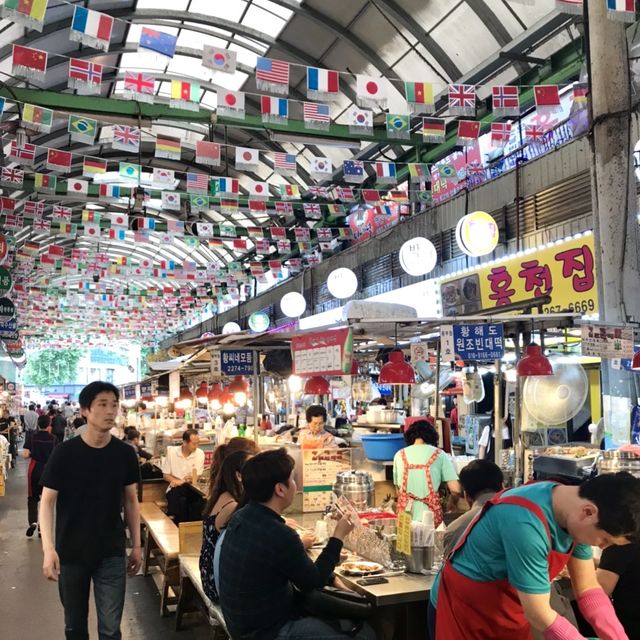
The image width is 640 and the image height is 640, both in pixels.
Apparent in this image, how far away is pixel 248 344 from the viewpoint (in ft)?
26.1

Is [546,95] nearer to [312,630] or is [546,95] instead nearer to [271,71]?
[271,71]

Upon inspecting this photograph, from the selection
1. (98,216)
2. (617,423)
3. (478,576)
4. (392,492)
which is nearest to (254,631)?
(478,576)

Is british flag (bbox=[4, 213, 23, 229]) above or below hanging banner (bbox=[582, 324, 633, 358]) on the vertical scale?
above

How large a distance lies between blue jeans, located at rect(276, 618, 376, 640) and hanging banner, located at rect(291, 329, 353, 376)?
2857mm

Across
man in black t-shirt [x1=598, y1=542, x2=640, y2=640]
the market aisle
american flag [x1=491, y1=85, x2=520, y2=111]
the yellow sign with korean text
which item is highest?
american flag [x1=491, y1=85, x2=520, y2=111]

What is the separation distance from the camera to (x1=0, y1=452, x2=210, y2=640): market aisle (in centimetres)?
598

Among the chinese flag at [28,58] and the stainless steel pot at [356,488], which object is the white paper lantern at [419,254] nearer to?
the chinese flag at [28,58]

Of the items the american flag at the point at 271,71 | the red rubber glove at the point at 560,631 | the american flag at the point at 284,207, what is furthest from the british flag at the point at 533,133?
the red rubber glove at the point at 560,631

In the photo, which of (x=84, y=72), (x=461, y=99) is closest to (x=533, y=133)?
(x=461, y=99)

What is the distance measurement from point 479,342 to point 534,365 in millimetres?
650

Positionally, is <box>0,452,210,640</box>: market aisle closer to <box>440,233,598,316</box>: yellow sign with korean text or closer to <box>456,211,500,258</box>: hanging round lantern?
<box>440,233,598,316</box>: yellow sign with korean text

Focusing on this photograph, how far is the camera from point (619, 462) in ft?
16.0

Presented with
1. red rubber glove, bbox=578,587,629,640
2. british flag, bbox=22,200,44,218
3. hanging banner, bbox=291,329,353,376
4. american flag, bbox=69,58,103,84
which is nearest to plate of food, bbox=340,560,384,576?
red rubber glove, bbox=578,587,629,640

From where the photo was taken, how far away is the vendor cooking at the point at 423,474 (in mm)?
6309
